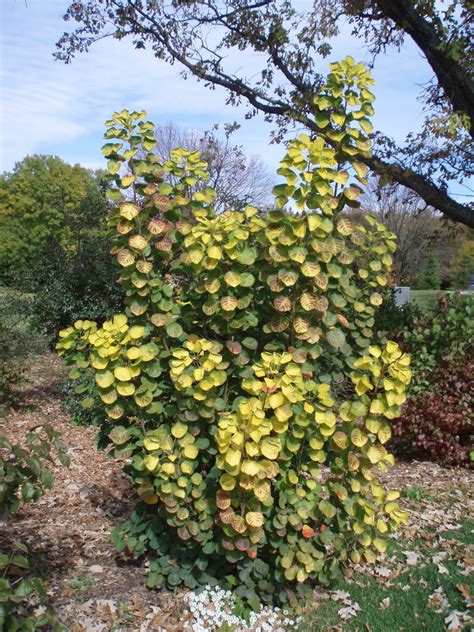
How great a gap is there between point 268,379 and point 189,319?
63cm

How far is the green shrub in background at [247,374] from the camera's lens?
268 cm

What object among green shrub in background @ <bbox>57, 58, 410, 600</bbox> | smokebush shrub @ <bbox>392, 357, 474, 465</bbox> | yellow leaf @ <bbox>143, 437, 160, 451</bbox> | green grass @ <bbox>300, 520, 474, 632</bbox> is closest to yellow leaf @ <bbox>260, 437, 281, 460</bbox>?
green shrub in background @ <bbox>57, 58, 410, 600</bbox>

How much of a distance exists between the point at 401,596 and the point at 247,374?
148cm

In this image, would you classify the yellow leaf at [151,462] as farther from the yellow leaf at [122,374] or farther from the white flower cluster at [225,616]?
the white flower cluster at [225,616]

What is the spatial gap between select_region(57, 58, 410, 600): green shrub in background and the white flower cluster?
3.1 inches

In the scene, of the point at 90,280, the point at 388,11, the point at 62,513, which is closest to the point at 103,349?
the point at 62,513

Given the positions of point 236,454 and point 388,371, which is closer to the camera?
point 236,454

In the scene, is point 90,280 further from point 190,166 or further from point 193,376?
point 193,376

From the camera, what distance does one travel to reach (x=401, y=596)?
3221 millimetres

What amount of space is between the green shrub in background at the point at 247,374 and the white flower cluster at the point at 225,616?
8 cm

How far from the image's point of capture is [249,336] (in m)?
3.05

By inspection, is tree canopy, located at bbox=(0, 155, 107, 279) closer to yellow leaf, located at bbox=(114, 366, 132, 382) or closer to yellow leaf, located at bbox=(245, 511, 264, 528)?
yellow leaf, located at bbox=(114, 366, 132, 382)

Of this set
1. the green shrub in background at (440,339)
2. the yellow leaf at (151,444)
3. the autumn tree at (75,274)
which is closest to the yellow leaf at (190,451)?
the yellow leaf at (151,444)

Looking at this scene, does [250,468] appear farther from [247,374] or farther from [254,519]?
[247,374]
